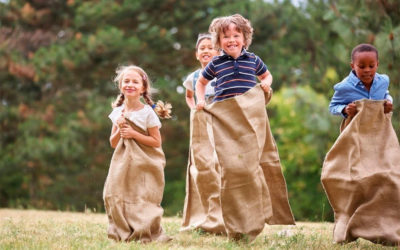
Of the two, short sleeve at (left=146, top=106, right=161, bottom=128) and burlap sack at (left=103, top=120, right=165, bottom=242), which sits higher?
short sleeve at (left=146, top=106, right=161, bottom=128)

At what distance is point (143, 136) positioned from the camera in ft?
17.7

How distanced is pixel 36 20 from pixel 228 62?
15.1m

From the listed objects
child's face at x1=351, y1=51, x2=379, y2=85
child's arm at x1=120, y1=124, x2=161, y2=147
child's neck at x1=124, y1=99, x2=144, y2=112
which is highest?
child's face at x1=351, y1=51, x2=379, y2=85

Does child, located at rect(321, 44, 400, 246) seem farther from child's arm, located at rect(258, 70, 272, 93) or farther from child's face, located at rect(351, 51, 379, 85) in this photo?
child's arm, located at rect(258, 70, 272, 93)

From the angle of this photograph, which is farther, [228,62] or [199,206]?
[199,206]

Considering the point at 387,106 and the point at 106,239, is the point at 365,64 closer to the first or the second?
the point at 387,106

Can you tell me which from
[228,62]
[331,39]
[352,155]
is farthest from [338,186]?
[331,39]

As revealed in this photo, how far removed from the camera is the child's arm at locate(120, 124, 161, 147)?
211 inches

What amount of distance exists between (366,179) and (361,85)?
844mm

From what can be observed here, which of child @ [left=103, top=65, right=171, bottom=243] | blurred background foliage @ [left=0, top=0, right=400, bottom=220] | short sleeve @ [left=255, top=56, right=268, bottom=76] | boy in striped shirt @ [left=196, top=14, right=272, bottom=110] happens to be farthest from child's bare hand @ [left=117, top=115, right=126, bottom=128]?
blurred background foliage @ [left=0, top=0, right=400, bottom=220]

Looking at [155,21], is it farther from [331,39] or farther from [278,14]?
[331,39]

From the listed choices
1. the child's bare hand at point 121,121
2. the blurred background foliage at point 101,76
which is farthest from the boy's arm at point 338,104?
the blurred background foliage at point 101,76

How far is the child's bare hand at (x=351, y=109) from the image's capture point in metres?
5.11

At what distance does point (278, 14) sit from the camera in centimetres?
2022
